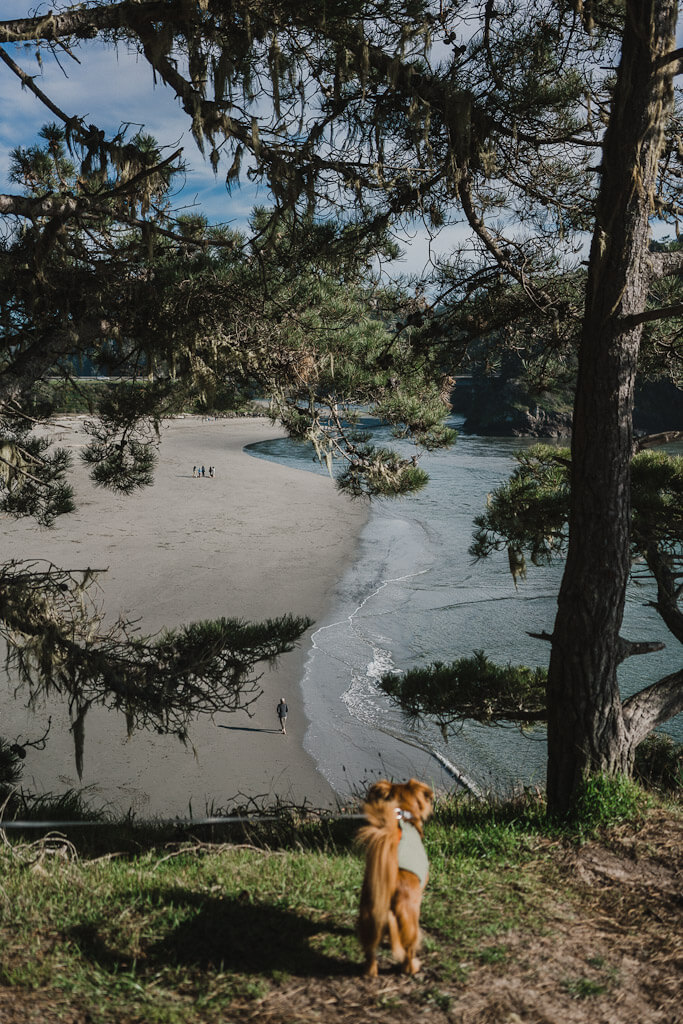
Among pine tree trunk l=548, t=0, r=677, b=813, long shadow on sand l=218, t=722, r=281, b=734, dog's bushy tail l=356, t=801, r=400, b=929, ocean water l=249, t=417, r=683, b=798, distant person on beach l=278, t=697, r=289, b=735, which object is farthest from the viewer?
long shadow on sand l=218, t=722, r=281, b=734

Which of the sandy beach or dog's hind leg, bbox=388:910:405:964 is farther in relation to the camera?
the sandy beach

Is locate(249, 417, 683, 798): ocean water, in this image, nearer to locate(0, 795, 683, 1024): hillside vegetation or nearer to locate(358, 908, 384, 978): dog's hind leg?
locate(0, 795, 683, 1024): hillside vegetation

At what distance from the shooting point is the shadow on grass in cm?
279

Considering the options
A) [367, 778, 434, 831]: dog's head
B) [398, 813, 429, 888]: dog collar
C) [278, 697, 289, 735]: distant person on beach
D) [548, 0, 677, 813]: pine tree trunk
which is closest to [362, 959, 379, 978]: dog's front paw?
[398, 813, 429, 888]: dog collar

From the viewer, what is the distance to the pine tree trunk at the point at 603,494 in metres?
4.56

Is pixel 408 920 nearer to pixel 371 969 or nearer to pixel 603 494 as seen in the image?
pixel 371 969

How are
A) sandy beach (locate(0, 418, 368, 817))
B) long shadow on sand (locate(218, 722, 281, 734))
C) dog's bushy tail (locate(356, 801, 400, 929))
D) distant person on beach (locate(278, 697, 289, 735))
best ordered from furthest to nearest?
long shadow on sand (locate(218, 722, 281, 734)), distant person on beach (locate(278, 697, 289, 735)), sandy beach (locate(0, 418, 368, 817)), dog's bushy tail (locate(356, 801, 400, 929))

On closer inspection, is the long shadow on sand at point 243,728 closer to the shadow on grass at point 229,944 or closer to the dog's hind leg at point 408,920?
the shadow on grass at point 229,944

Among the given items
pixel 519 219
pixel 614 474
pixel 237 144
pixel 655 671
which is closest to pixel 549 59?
pixel 519 219

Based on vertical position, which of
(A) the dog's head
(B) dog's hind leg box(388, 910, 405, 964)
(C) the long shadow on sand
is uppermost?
(A) the dog's head

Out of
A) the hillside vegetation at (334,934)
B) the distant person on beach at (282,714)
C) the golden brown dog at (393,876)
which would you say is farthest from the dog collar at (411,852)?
the distant person on beach at (282,714)

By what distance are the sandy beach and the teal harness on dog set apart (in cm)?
295

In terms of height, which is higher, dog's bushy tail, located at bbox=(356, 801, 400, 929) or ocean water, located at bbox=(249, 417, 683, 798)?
dog's bushy tail, located at bbox=(356, 801, 400, 929)

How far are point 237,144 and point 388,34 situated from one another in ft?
4.72
